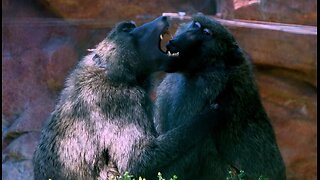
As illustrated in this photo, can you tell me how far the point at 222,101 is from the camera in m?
4.92

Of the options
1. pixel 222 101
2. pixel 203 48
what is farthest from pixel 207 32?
pixel 222 101

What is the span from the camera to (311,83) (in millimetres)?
7461

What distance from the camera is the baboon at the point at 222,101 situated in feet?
16.0

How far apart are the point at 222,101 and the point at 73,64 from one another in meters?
3.02

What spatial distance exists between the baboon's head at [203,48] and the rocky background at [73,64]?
221 cm

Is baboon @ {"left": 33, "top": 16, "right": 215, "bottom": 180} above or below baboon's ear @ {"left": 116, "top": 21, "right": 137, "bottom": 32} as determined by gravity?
below

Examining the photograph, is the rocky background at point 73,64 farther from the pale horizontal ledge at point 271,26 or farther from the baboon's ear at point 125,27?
the baboon's ear at point 125,27

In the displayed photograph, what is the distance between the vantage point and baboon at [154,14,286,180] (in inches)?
193

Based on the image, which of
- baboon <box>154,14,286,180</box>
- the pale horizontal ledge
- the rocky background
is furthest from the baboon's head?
the rocky background

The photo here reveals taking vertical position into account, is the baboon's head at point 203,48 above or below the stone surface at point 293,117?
above

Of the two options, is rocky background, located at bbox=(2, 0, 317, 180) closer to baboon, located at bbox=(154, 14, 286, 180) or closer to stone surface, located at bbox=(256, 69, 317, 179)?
stone surface, located at bbox=(256, 69, 317, 179)

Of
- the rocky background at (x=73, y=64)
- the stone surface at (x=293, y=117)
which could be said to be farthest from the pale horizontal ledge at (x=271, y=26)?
the stone surface at (x=293, y=117)

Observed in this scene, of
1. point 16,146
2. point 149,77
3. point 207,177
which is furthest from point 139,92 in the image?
point 16,146

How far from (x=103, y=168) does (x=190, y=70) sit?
91 cm
